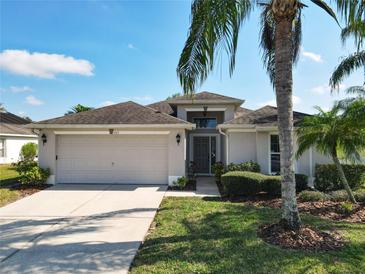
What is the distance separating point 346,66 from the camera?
1427cm

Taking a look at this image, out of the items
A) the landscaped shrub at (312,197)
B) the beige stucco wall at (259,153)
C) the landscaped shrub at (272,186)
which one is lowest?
the landscaped shrub at (312,197)

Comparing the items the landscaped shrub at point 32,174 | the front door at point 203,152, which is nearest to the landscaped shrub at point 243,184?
the front door at point 203,152

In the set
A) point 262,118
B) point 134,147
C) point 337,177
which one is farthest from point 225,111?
point 337,177

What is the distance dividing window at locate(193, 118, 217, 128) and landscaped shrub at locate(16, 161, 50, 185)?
9053mm

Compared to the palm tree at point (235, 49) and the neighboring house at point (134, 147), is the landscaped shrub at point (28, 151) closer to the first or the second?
the neighboring house at point (134, 147)

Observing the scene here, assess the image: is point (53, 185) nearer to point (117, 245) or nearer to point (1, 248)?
point (1, 248)

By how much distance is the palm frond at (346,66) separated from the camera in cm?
1405

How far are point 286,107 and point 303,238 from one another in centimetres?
269

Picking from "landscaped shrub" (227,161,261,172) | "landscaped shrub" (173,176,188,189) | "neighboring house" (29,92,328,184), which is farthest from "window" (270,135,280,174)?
"landscaped shrub" (173,176,188,189)

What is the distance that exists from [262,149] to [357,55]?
659 centimetres

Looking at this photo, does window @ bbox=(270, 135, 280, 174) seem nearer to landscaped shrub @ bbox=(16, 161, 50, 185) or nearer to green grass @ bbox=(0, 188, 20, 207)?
landscaped shrub @ bbox=(16, 161, 50, 185)

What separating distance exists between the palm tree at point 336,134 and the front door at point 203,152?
8.59m

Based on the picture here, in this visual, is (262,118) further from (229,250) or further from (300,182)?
(229,250)

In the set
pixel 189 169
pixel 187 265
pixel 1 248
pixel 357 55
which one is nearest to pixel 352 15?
pixel 187 265
